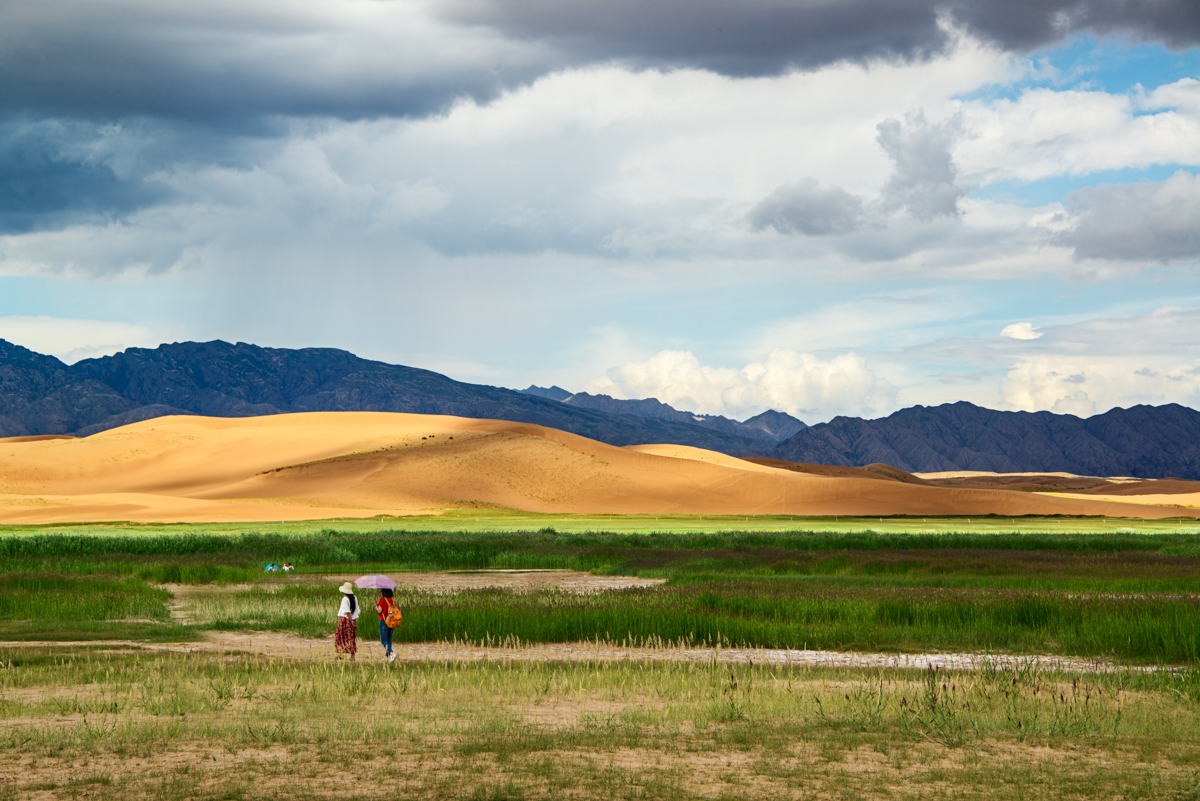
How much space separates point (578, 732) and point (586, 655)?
8.84 meters

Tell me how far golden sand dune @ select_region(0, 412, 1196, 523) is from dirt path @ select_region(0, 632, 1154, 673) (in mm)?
66845

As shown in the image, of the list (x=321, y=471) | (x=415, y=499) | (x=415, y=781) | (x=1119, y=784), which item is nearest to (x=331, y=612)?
(x=415, y=781)

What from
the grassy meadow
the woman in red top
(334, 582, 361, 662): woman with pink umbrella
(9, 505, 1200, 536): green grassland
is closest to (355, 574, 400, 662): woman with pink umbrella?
the woman in red top

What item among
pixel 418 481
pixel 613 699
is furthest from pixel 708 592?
pixel 418 481

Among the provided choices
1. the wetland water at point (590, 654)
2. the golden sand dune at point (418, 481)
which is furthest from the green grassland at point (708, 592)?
the golden sand dune at point (418, 481)

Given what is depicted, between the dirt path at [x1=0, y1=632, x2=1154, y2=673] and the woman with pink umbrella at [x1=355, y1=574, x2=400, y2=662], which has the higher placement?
the woman with pink umbrella at [x1=355, y1=574, x2=400, y2=662]

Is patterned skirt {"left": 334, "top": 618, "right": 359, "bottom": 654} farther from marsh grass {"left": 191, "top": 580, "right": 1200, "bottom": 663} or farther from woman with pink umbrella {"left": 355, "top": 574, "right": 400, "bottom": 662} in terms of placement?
marsh grass {"left": 191, "top": 580, "right": 1200, "bottom": 663}

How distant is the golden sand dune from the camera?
10288 cm

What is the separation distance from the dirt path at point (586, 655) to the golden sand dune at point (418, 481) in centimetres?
6685

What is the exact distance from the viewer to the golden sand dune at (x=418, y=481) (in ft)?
338

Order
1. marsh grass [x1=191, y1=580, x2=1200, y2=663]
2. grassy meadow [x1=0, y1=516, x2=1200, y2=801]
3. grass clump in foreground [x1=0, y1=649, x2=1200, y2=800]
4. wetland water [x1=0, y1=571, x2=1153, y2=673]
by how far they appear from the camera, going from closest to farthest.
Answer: grass clump in foreground [x1=0, y1=649, x2=1200, y2=800] < grassy meadow [x1=0, y1=516, x2=1200, y2=801] < wetland water [x1=0, y1=571, x2=1153, y2=673] < marsh grass [x1=191, y1=580, x2=1200, y2=663]

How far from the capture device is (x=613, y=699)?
17.7 metres

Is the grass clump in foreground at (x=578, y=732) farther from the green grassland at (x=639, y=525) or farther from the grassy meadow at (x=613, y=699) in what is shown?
the green grassland at (x=639, y=525)

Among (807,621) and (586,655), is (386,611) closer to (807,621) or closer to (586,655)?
(586,655)
